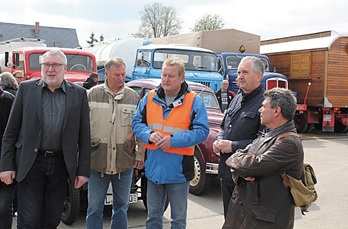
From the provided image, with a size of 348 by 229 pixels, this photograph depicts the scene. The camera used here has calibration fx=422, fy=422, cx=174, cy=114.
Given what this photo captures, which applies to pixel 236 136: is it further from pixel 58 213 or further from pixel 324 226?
pixel 324 226

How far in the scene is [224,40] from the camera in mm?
15719

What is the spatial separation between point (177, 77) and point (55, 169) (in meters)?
1.36

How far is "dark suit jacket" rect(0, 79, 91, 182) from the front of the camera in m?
3.58

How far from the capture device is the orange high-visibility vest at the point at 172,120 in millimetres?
3791

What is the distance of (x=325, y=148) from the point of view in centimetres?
1241

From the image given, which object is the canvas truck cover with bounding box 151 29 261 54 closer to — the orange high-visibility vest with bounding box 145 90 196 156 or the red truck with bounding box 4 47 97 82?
the red truck with bounding box 4 47 97 82

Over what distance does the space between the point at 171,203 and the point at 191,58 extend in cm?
921

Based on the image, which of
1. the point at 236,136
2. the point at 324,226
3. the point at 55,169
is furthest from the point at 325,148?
the point at 55,169

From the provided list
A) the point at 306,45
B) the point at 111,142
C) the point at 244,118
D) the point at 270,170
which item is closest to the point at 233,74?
the point at 306,45

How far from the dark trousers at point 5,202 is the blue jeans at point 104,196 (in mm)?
743

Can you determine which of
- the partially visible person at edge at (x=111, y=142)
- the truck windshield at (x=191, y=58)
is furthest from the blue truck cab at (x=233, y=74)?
the partially visible person at edge at (x=111, y=142)

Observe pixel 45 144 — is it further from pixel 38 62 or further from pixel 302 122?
pixel 302 122

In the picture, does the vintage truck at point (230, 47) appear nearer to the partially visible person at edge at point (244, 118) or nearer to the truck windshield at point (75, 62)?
the truck windshield at point (75, 62)

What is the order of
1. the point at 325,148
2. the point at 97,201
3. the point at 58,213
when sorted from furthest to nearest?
the point at 325,148, the point at 97,201, the point at 58,213
